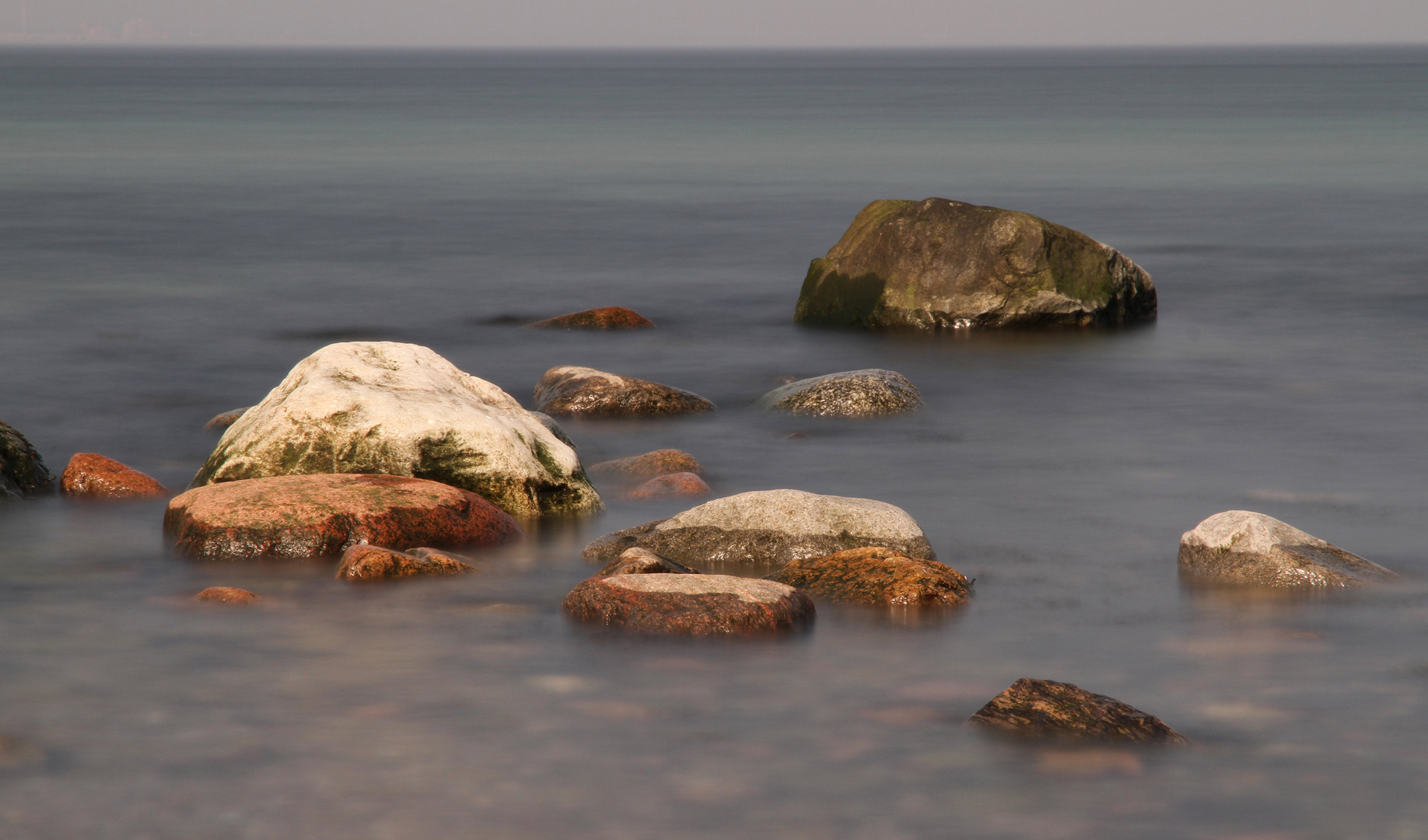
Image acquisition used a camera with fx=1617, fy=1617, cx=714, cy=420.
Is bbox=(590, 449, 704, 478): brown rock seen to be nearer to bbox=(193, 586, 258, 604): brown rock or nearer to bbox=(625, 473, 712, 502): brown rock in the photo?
bbox=(625, 473, 712, 502): brown rock

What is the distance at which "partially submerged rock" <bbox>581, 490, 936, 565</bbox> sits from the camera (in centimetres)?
741

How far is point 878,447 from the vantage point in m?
10.4

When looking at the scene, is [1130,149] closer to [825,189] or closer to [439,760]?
[825,189]

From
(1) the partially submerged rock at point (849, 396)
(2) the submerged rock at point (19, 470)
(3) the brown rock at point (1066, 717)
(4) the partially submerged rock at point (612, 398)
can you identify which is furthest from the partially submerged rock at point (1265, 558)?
(2) the submerged rock at point (19, 470)

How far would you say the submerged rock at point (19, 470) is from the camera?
8.73 metres

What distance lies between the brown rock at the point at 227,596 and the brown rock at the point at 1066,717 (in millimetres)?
3166

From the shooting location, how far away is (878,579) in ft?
22.9

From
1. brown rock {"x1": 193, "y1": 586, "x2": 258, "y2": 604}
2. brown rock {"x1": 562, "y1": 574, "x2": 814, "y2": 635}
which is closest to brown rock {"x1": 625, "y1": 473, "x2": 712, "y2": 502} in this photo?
brown rock {"x1": 562, "y1": 574, "x2": 814, "y2": 635}

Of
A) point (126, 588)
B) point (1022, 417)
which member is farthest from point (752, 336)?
point (126, 588)

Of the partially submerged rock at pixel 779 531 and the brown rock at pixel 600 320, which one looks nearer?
the partially submerged rock at pixel 779 531

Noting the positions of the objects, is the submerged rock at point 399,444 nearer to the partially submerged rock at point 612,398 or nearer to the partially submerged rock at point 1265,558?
the partially submerged rock at point 612,398

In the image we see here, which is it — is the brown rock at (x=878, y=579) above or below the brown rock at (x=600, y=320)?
below

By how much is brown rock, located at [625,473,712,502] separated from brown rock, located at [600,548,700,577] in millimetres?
1803

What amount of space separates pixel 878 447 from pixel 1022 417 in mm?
1763
